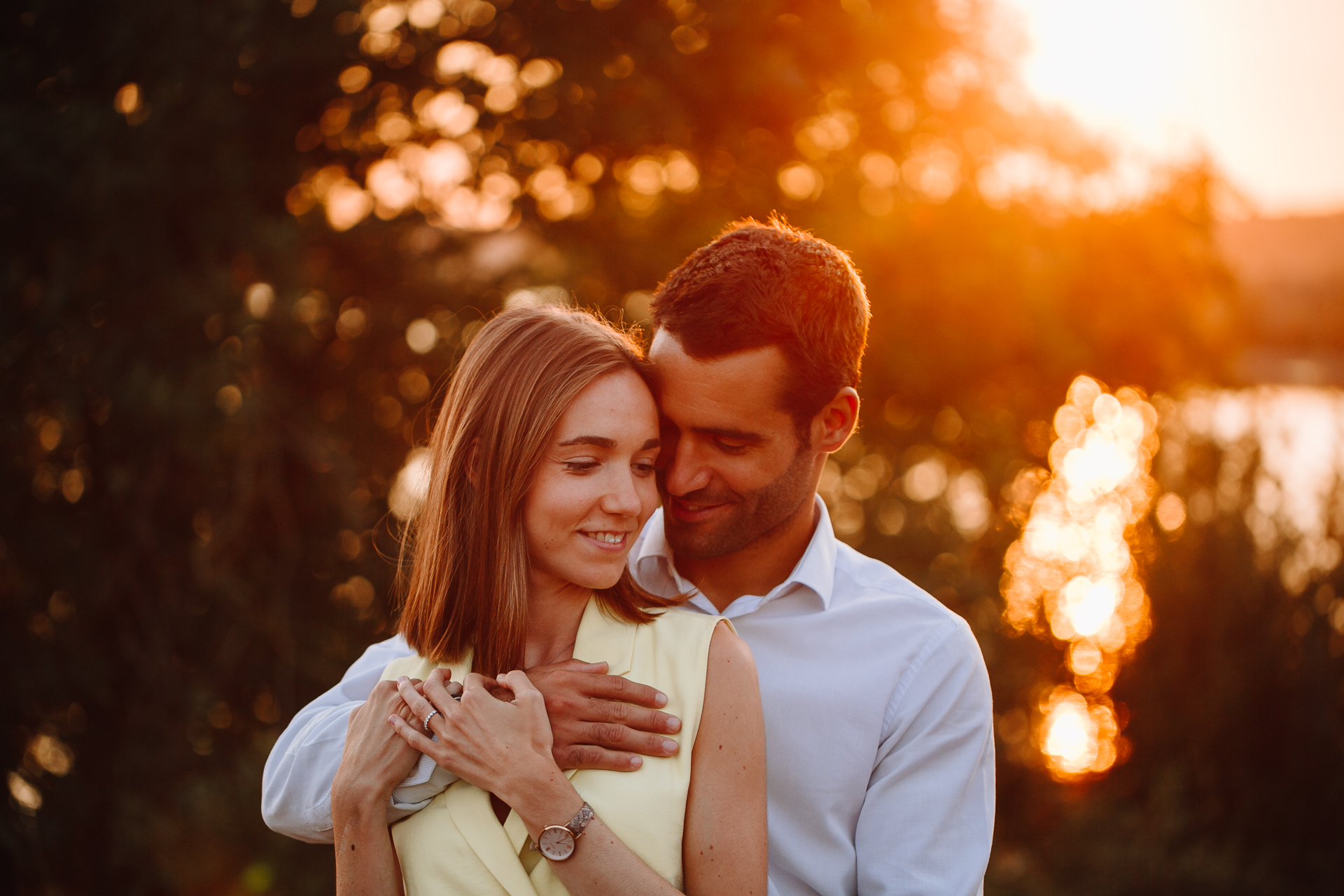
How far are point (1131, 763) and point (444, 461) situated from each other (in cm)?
424

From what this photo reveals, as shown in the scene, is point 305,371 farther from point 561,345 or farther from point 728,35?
point 561,345

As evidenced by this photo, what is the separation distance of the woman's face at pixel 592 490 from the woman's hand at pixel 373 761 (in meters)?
0.38

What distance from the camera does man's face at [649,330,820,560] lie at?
204 cm

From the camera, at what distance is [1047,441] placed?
4.83 m

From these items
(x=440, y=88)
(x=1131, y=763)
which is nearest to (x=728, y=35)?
(x=440, y=88)

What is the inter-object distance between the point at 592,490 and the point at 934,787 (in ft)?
2.92

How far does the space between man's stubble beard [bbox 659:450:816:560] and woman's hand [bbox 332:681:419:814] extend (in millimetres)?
675

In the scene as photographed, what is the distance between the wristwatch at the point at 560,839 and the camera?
1.56 metres

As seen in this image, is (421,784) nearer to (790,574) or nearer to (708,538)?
(708,538)

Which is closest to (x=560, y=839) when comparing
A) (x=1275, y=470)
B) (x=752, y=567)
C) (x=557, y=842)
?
(x=557, y=842)

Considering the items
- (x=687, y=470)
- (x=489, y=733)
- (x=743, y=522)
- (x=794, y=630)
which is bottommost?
(x=489, y=733)

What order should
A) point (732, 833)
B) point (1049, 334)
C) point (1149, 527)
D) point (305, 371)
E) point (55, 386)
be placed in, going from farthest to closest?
point (1149, 527) < point (1049, 334) < point (305, 371) < point (55, 386) < point (732, 833)

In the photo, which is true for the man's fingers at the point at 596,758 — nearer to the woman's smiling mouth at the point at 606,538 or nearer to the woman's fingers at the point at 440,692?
the woman's fingers at the point at 440,692

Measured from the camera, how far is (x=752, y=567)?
7.27 ft
